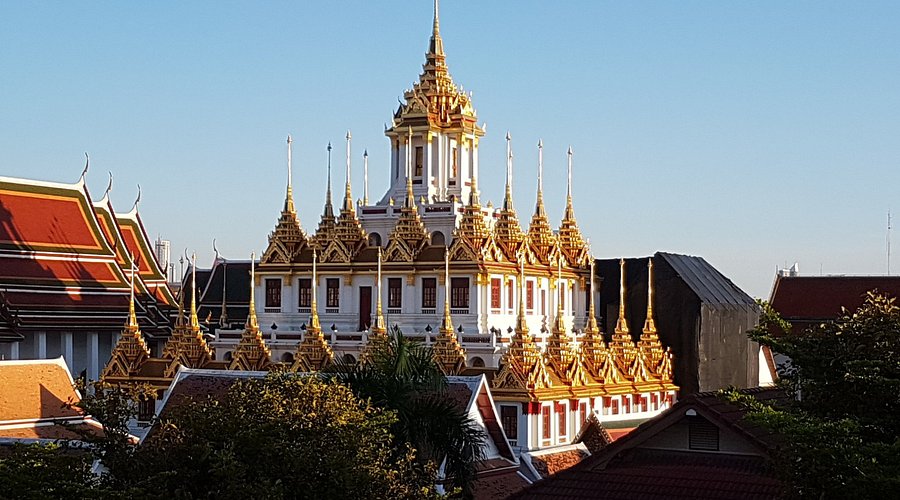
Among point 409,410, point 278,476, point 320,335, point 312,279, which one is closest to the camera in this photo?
A: point 278,476

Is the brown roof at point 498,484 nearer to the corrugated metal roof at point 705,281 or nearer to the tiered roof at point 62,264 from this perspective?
the corrugated metal roof at point 705,281

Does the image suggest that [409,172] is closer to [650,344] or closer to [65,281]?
[650,344]

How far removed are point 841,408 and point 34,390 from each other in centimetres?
2104

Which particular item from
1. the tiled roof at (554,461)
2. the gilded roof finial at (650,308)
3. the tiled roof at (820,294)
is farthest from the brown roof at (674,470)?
the tiled roof at (820,294)

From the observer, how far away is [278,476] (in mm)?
20344

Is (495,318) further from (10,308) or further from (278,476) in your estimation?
(278,476)

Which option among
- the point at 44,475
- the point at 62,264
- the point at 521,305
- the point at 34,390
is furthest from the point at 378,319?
the point at 44,475

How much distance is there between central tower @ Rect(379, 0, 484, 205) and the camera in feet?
156

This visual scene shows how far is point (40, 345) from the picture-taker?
50312 mm

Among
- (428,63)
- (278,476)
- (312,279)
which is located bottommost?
(278,476)

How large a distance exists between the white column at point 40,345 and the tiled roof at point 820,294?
25.5m

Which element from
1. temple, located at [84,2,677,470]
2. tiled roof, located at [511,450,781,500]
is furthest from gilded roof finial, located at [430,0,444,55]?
tiled roof, located at [511,450,781,500]

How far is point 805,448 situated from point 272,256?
104 ft

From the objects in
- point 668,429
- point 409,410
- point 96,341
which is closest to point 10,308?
point 96,341
